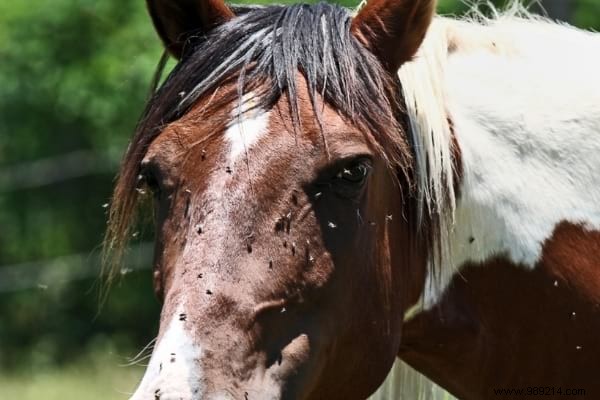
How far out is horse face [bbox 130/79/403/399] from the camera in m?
2.21

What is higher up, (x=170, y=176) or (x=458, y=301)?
(x=170, y=176)

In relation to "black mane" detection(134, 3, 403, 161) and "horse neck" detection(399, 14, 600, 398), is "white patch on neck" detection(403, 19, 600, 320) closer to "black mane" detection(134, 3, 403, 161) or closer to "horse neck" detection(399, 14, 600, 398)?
"horse neck" detection(399, 14, 600, 398)

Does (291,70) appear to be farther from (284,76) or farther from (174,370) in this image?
(174,370)

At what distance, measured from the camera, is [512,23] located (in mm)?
2969

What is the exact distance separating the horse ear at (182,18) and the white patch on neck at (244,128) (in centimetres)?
34

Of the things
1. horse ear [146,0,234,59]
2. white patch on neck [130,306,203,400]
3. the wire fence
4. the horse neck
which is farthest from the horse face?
the wire fence

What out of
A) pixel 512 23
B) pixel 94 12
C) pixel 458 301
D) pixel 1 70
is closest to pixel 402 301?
pixel 458 301

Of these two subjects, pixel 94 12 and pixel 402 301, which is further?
pixel 94 12

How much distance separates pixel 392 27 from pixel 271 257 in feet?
2.09

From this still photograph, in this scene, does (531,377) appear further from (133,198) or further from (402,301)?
(133,198)

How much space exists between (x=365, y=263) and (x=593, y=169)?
0.63m

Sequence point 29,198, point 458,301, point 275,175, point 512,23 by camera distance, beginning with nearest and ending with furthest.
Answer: point 275,175 < point 458,301 < point 512,23 < point 29,198

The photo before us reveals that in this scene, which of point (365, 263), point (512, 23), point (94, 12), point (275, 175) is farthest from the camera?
point (94, 12)

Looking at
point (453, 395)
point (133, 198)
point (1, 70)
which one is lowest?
point (1, 70)
